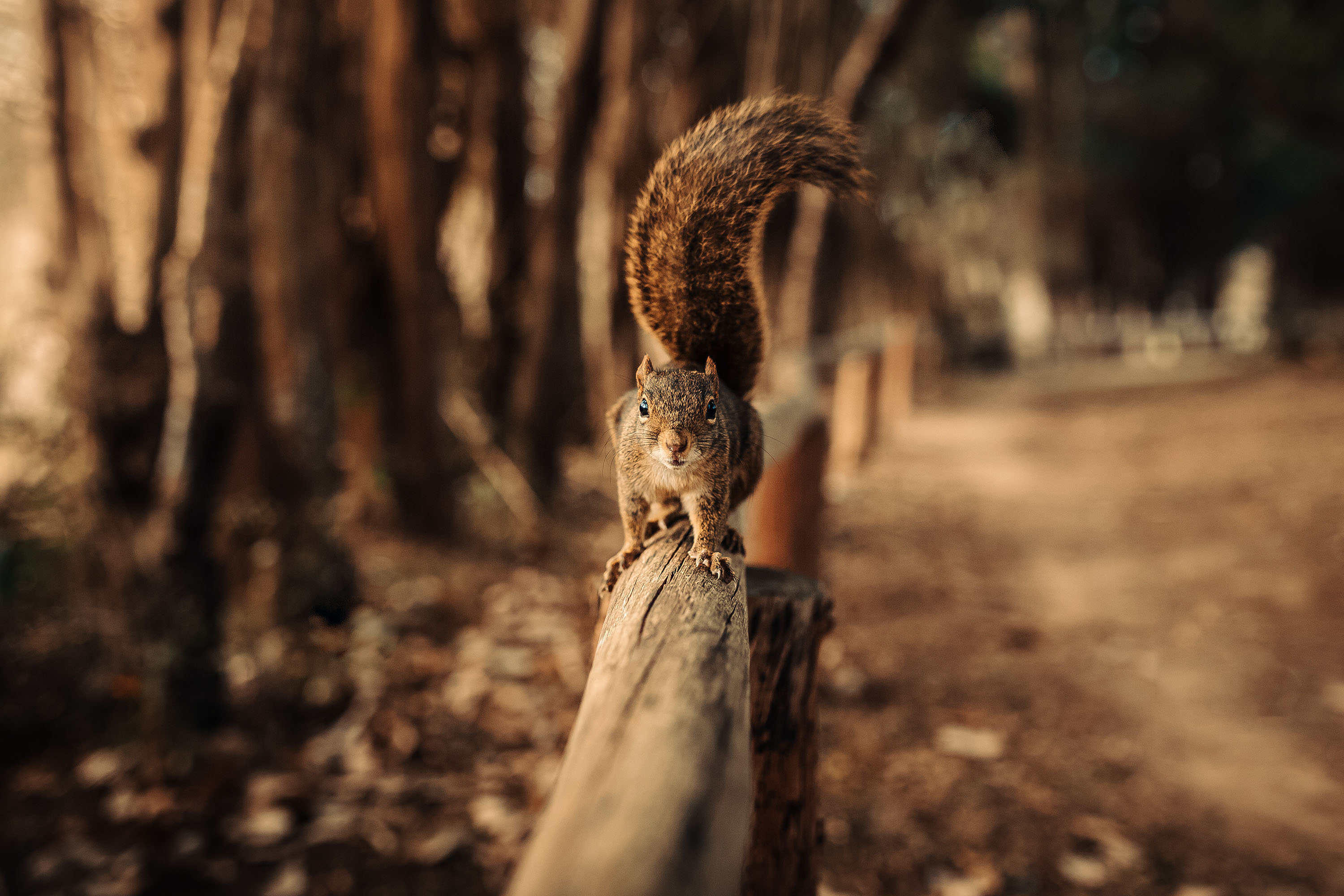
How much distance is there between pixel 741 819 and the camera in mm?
609

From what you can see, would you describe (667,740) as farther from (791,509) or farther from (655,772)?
(791,509)

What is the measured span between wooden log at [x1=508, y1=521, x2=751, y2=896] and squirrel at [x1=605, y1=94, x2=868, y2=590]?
1.00 feet

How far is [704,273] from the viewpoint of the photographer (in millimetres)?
1306

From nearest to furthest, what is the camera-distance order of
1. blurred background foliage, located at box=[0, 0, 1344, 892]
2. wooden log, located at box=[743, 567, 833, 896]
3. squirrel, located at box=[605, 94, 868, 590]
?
1. squirrel, located at box=[605, 94, 868, 590]
2. wooden log, located at box=[743, 567, 833, 896]
3. blurred background foliage, located at box=[0, 0, 1344, 892]

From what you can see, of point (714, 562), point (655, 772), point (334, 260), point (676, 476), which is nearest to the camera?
point (655, 772)

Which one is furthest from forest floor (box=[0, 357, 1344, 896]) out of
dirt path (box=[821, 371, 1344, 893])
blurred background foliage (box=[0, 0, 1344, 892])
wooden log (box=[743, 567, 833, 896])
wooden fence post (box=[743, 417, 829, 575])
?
wooden log (box=[743, 567, 833, 896])

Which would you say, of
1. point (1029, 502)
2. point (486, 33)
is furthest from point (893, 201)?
point (486, 33)

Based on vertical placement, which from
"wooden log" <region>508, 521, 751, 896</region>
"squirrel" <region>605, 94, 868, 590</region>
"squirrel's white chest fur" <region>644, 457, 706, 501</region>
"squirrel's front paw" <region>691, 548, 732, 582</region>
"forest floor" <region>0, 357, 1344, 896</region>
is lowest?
"forest floor" <region>0, 357, 1344, 896</region>

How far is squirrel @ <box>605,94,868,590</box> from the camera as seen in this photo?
1218 mm

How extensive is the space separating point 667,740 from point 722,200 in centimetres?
86

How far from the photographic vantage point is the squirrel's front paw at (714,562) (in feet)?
3.66

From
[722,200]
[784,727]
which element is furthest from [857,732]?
[722,200]

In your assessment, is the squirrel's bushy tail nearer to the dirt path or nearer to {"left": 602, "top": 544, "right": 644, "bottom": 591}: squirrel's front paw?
{"left": 602, "top": 544, "right": 644, "bottom": 591}: squirrel's front paw

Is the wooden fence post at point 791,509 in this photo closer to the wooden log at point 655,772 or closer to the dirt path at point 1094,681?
the dirt path at point 1094,681
